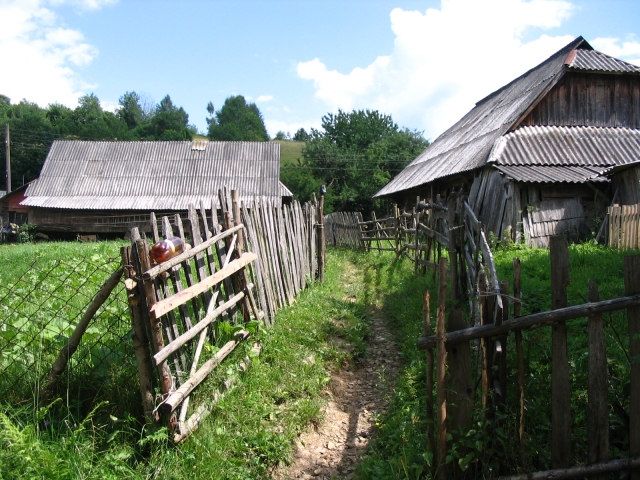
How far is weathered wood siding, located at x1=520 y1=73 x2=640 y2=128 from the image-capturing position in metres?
14.2

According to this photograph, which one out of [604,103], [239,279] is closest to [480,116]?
[604,103]

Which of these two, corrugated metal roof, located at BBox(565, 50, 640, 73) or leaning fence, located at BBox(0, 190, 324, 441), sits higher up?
corrugated metal roof, located at BBox(565, 50, 640, 73)

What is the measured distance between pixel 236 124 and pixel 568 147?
249 feet

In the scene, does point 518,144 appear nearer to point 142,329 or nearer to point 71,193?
point 142,329

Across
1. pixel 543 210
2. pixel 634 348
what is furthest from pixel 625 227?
pixel 634 348

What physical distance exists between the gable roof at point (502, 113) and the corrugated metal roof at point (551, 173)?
99 cm

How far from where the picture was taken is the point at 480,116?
19.3 metres

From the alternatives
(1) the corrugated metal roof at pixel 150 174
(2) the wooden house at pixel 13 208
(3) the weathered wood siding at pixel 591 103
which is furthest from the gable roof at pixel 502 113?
(2) the wooden house at pixel 13 208

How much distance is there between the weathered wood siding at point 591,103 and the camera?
46.5 feet

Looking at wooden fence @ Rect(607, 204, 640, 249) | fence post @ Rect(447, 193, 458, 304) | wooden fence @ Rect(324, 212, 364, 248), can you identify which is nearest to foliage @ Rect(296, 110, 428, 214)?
wooden fence @ Rect(324, 212, 364, 248)

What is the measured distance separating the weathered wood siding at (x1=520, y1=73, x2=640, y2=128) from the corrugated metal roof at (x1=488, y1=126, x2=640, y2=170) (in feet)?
1.03

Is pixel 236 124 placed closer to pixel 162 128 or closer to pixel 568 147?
pixel 162 128

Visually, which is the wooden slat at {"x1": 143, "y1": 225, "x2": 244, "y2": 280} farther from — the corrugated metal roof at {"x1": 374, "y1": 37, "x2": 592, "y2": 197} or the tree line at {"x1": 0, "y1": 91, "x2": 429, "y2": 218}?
the tree line at {"x1": 0, "y1": 91, "x2": 429, "y2": 218}

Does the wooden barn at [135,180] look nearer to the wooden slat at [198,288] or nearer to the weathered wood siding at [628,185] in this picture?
the weathered wood siding at [628,185]
